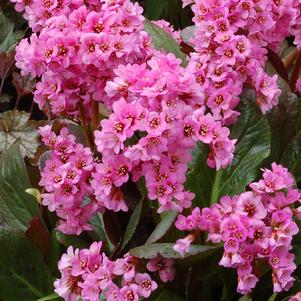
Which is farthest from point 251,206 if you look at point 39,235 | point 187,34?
point 187,34

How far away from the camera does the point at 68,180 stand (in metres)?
1.24

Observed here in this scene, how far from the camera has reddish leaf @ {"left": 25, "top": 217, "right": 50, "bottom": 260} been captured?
1478 millimetres

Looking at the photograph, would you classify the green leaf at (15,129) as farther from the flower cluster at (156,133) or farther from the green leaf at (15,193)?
the flower cluster at (156,133)

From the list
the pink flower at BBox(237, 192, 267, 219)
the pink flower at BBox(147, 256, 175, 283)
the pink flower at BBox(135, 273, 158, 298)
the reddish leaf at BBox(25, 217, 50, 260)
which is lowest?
the reddish leaf at BBox(25, 217, 50, 260)

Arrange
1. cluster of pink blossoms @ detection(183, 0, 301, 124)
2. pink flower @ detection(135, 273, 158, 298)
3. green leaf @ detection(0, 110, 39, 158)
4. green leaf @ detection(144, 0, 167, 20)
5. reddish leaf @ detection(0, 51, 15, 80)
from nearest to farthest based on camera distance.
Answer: pink flower @ detection(135, 273, 158, 298), cluster of pink blossoms @ detection(183, 0, 301, 124), green leaf @ detection(0, 110, 39, 158), reddish leaf @ detection(0, 51, 15, 80), green leaf @ detection(144, 0, 167, 20)

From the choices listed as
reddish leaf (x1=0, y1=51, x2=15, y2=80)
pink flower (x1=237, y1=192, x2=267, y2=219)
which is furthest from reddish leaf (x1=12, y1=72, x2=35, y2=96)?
pink flower (x1=237, y1=192, x2=267, y2=219)

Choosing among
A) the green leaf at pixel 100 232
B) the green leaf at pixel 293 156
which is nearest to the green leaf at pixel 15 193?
the green leaf at pixel 100 232

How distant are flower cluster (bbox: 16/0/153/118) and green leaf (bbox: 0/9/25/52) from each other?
91 centimetres

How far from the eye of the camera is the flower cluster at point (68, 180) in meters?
1.25

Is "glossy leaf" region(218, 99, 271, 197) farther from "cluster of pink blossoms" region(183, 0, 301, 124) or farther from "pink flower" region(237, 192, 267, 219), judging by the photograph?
"pink flower" region(237, 192, 267, 219)

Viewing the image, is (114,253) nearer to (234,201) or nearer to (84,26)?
(234,201)

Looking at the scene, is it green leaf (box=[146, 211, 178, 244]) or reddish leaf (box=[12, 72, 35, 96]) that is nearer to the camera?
green leaf (box=[146, 211, 178, 244])

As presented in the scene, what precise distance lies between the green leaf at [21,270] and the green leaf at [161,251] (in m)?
0.32

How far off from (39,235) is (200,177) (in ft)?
1.19
